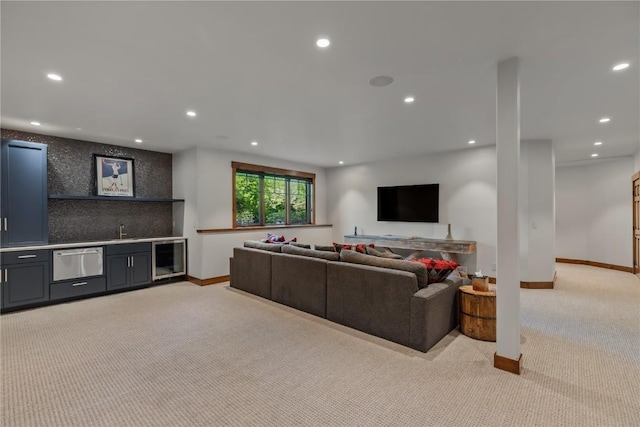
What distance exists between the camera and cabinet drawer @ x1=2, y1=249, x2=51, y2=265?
406 cm

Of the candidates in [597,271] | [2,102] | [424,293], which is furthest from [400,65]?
[597,271]

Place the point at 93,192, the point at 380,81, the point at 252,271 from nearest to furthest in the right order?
the point at 380,81, the point at 252,271, the point at 93,192

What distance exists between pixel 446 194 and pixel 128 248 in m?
6.09

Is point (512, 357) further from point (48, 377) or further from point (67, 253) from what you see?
point (67, 253)

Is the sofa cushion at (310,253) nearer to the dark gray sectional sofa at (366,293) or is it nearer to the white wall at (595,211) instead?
the dark gray sectional sofa at (366,293)

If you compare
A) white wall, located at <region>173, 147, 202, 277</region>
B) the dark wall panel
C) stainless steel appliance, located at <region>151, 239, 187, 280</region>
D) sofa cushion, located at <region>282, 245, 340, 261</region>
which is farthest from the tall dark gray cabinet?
sofa cushion, located at <region>282, 245, 340, 261</region>

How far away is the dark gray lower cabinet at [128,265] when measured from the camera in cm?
500

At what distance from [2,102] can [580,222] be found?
36.3ft

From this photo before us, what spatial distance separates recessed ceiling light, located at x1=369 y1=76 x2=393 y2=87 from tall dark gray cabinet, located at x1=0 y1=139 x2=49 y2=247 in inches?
191

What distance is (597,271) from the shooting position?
677cm

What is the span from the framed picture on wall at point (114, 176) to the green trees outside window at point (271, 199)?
1939mm

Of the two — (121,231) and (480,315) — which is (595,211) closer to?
(480,315)

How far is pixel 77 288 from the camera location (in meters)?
4.66

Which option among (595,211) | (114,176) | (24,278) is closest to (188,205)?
(114,176)
